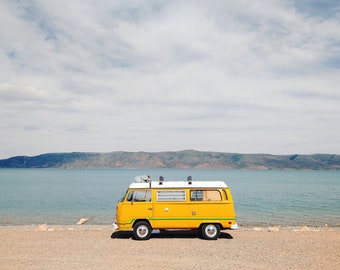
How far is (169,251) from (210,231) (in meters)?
3.34

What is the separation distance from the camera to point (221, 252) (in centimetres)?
1403

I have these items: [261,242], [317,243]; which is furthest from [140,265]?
[317,243]

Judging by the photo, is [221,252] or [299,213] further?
[299,213]

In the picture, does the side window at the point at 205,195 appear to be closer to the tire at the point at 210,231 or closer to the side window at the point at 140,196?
the tire at the point at 210,231

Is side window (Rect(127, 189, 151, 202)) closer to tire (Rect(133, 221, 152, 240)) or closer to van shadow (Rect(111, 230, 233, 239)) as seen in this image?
tire (Rect(133, 221, 152, 240))

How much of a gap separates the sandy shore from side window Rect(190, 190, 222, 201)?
2.14 meters

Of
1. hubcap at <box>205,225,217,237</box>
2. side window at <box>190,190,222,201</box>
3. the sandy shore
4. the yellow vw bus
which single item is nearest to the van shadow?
the sandy shore

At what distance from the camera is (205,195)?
16.7 m

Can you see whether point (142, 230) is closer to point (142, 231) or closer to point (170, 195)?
point (142, 231)

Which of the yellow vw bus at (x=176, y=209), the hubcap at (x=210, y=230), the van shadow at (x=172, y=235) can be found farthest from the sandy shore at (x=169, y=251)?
the yellow vw bus at (x=176, y=209)

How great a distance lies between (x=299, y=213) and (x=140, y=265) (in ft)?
104

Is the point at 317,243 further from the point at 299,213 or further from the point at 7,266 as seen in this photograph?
the point at 299,213

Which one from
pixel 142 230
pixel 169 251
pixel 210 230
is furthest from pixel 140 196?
pixel 210 230

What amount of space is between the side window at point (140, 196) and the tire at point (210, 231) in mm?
3284
